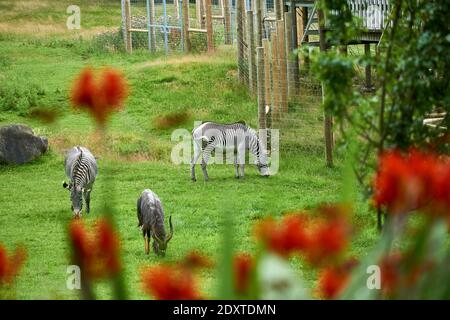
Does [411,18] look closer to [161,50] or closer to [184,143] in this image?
[184,143]

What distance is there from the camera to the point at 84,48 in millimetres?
30484

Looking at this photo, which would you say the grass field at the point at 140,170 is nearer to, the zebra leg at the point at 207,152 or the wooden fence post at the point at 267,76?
the zebra leg at the point at 207,152

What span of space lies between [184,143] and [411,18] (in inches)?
475

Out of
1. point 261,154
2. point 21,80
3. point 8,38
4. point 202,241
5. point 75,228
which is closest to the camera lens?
point 75,228

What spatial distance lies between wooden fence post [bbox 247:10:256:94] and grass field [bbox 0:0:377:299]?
1.14ft

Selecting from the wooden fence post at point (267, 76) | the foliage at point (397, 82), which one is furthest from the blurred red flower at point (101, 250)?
the wooden fence post at point (267, 76)

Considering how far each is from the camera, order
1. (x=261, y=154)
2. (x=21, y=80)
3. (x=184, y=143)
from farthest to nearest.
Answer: (x=21, y=80), (x=184, y=143), (x=261, y=154)

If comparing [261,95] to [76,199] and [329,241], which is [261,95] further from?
[329,241]

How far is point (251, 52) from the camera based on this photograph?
2166 cm

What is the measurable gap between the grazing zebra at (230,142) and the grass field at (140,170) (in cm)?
32

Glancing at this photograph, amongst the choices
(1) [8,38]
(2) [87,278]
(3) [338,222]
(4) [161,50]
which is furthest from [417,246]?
(1) [8,38]

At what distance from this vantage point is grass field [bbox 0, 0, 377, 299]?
13.0m

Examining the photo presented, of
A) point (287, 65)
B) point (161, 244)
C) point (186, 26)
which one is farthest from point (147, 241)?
point (186, 26)

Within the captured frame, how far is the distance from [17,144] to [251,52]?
5482mm
